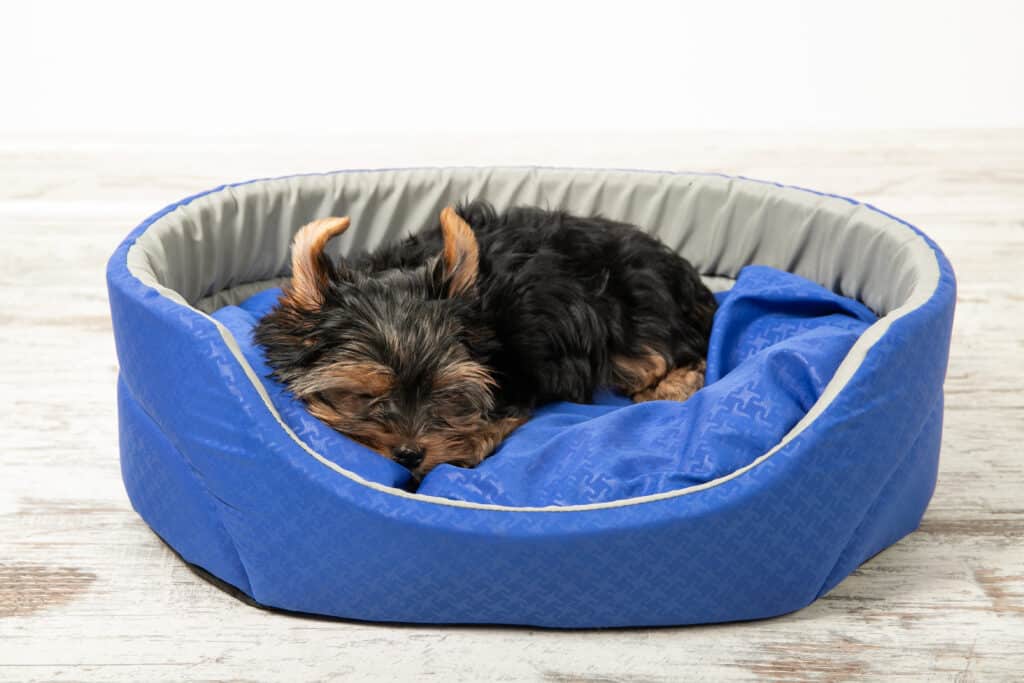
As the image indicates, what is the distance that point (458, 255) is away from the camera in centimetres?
340

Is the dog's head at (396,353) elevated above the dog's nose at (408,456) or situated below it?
above

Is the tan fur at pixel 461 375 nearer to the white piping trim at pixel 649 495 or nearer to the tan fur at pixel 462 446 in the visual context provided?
the tan fur at pixel 462 446

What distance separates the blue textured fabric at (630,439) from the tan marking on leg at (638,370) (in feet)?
0.44

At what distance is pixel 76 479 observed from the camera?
12.8ft

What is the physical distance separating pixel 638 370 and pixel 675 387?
0.14 m

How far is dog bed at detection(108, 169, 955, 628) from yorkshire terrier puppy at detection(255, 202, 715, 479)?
102 millimetres

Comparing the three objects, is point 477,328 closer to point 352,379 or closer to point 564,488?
point 352,379

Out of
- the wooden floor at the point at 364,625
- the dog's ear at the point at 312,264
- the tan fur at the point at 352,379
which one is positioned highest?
the dog's ear at the point at 312,264

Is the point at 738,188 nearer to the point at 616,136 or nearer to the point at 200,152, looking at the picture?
the point at 616,136

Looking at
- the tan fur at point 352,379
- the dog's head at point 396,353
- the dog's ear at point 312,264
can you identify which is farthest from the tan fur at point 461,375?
the dog's ear at point 312,264

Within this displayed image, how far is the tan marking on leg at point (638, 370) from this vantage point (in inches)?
157

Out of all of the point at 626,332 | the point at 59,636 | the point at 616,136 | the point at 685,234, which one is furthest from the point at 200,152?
the point at 59,636

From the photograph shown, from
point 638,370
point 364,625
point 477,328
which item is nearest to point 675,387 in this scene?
point 638,370

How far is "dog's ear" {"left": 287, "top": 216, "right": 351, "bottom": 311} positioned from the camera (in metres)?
3.30
